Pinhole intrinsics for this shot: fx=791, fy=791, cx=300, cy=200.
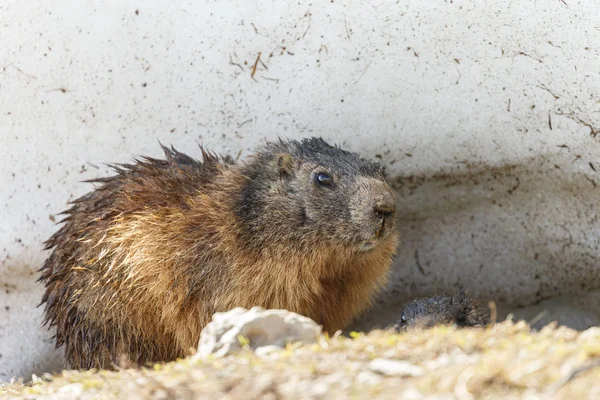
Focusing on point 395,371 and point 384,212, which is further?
point 384,212

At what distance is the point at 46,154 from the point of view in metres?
7.20

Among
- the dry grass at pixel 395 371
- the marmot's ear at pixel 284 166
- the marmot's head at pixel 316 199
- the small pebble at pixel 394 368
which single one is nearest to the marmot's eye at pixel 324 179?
the marmot's head at pixel 316 199

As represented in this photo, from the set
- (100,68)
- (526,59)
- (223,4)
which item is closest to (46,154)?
(100,68)

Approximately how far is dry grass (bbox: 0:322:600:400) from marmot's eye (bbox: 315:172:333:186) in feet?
5.81

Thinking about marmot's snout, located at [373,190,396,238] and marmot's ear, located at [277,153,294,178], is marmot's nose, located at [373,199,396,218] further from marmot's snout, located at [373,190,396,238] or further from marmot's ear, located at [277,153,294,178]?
marmot's ear, located at [277,153,294,178]

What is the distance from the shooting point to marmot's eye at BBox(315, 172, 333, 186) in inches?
235

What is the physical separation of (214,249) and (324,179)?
0.98 metres

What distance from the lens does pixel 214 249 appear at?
5.86 metres

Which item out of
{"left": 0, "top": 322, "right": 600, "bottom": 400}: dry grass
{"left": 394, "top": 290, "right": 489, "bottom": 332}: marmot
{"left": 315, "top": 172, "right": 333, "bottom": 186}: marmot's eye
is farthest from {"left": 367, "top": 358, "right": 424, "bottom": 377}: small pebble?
{"left": 315, "top": 172, "right": 333, "bottom": 186}: marmot's eye

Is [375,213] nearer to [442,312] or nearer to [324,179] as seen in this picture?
[324,179]

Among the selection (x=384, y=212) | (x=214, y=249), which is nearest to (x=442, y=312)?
(x=384, y=212)

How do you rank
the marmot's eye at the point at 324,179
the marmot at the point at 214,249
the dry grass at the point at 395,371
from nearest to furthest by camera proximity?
the dry grass at the point at 395,371 → the marmot at the point at 214,249 → the marmot's eye at the point at 324,179

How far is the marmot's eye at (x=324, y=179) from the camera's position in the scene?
5980 millimetres

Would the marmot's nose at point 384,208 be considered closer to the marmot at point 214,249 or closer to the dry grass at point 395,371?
the marmot at point 214,249
